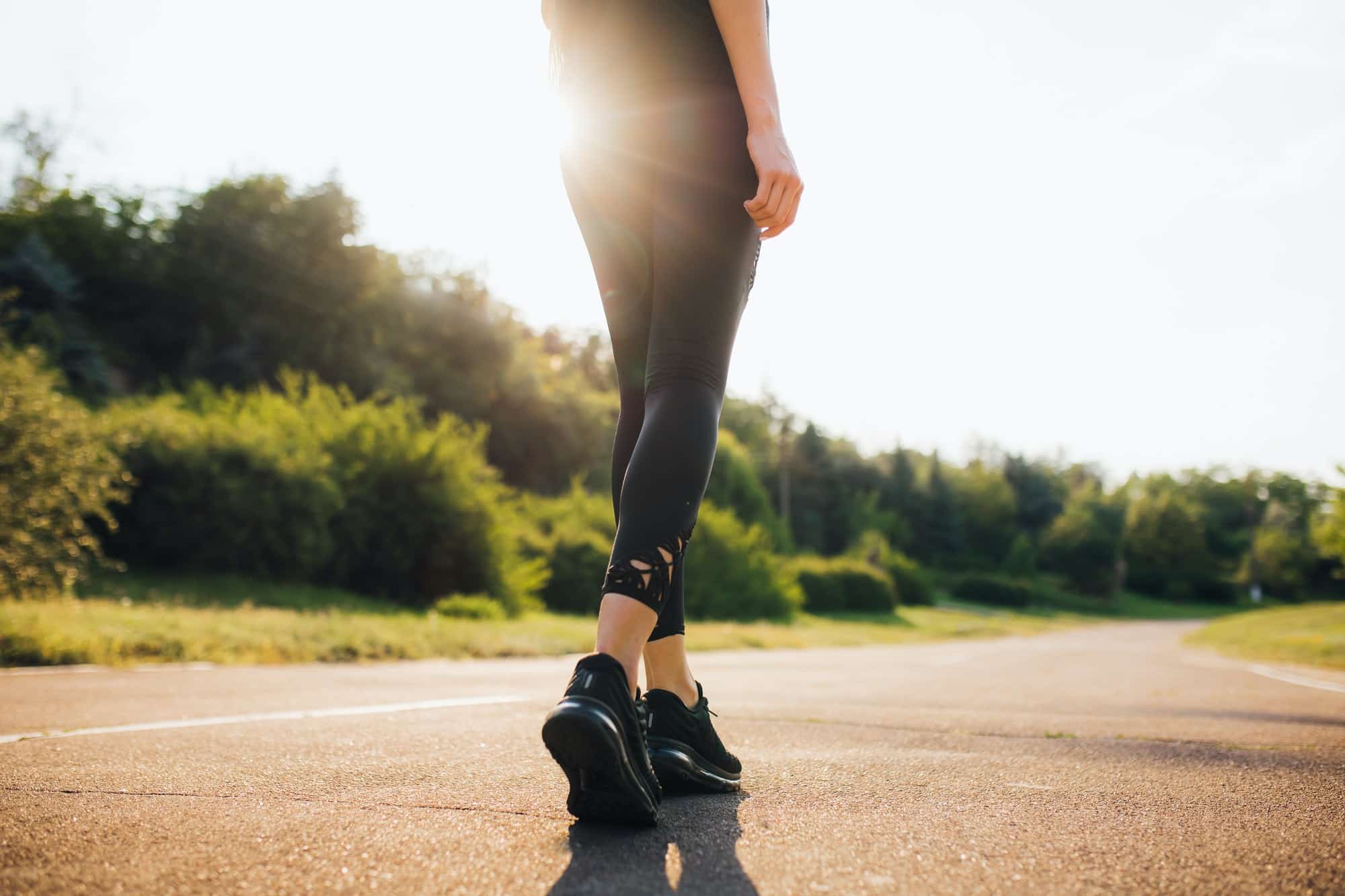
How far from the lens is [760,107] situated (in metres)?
1.80

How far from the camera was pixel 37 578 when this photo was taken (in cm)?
1119

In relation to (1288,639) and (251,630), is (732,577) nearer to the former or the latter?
(1288,639)

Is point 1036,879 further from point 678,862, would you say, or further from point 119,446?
point 119,446

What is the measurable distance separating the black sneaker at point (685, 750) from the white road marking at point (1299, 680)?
7234 millimetres

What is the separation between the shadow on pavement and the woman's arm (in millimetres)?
1157

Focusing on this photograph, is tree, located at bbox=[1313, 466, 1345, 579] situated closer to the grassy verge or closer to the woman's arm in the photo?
the grassy verge

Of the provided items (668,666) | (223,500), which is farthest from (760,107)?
(223,500)

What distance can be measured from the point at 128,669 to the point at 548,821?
4.94 metres

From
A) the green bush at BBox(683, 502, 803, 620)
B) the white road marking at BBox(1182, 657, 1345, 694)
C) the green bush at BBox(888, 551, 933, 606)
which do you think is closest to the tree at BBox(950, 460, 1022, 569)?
the green bush at BBox(888, 551, 933, 606)

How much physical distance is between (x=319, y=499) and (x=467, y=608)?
3.53 m

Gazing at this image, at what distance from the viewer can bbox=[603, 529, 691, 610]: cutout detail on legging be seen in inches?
58.9

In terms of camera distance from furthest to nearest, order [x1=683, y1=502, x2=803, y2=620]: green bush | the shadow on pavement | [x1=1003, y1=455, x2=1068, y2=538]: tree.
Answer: [x1=1003, y1=455, x2=1068, y2=538]: tree, [x1=683, y1=502, x2=803, y2=620]: green bush, the shadow on pavement

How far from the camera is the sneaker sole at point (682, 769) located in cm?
173

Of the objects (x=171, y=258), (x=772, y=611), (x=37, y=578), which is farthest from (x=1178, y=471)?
(x=37, y=578)
